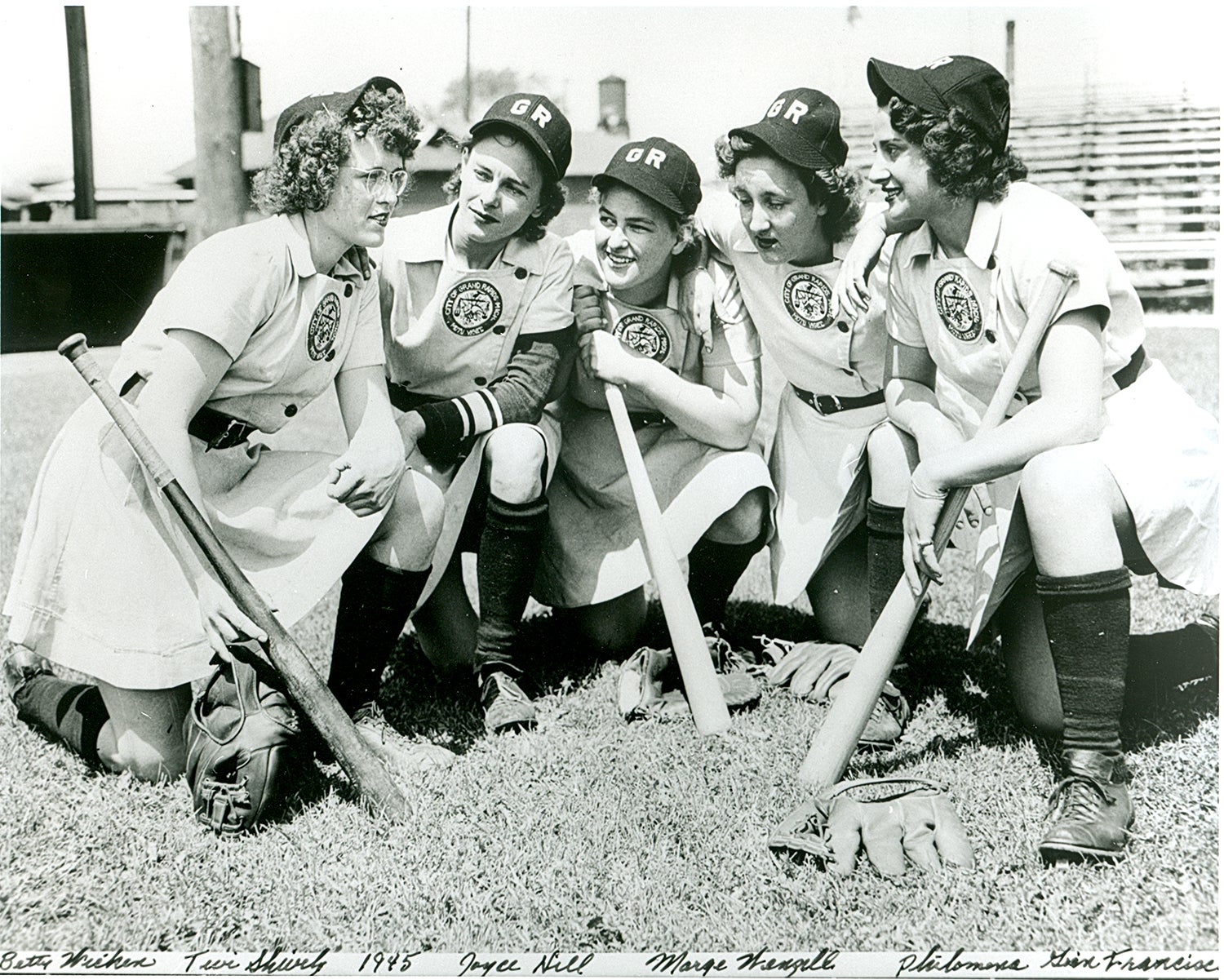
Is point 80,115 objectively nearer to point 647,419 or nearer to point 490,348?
point 490,348

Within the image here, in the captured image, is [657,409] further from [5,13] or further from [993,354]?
[5,13]

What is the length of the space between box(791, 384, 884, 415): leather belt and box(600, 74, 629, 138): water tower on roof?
106 cm

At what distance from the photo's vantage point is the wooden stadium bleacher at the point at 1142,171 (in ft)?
12.4

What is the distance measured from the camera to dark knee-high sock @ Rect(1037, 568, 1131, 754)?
298cm

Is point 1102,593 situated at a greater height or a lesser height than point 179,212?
lesser

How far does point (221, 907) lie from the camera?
2896mm

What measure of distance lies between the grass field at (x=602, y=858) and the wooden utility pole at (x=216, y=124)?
1760mm

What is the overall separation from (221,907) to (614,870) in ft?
3.30

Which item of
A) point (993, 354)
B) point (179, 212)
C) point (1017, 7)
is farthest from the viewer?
point (179, 212)

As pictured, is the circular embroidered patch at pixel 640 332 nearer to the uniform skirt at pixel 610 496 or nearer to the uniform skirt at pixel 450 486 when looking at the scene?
the uniform skirt at pixel 610 496

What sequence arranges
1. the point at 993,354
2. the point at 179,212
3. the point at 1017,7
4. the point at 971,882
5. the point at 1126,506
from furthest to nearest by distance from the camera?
the point at 179,212, the point at 1017,7, the point at 993,354, the point at 1126,506, the point at 971,882

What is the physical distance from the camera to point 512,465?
3.61 metres

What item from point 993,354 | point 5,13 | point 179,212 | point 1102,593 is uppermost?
point 5,13

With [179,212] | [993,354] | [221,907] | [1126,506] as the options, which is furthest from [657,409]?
[221,907]
